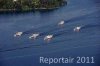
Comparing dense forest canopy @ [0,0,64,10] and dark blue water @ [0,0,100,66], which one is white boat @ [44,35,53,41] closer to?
dark blue water @ [0,0,100,66]

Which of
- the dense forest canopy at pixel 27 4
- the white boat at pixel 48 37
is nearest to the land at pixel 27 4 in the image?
the dense forest canopy at pixel 27 4

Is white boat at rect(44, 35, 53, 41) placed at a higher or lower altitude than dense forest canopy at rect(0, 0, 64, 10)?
lower

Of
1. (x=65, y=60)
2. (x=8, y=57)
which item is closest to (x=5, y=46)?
(x=8, y=57)

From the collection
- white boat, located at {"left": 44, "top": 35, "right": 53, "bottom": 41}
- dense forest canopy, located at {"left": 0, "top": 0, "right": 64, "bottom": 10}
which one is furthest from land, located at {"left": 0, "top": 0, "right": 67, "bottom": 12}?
white boat, located at {"left": 44, "top": 35, "right": 53, "bottom": 41}

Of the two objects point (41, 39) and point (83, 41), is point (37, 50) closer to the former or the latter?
point (41, 39)
